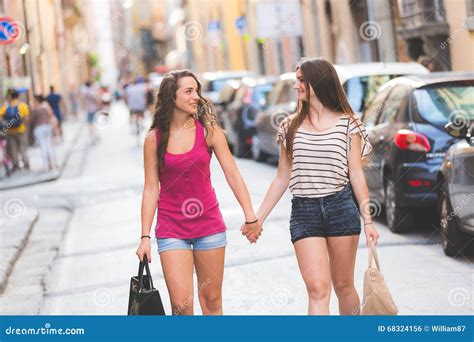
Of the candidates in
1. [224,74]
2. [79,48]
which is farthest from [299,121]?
[79,48]

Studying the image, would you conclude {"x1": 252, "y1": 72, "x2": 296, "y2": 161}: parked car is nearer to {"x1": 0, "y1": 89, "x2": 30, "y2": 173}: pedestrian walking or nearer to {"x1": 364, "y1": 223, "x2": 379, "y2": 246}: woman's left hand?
{"x1": 0, "y1": 89, "x2": 30, "y2": 173}: pedestrian walking

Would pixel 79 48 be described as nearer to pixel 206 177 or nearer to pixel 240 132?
pixel 240 132

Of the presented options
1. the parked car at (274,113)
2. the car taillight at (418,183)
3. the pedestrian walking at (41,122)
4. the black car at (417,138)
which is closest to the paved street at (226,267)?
the black car at (417,138)

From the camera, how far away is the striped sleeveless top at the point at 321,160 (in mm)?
5512

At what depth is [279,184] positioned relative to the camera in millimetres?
5730

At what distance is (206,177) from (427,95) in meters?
5.80

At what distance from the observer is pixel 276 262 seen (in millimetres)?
9977

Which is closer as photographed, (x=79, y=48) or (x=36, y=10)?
(x=36, y=10)

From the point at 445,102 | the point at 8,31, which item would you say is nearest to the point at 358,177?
the point at 445,102

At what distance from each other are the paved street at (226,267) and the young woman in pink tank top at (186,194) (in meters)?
2.16

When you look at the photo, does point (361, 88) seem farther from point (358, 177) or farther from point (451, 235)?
point (358, 177)

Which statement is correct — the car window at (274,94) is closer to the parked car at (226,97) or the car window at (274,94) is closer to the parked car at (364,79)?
the parked car at (364,79)

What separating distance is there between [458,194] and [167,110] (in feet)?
13.9

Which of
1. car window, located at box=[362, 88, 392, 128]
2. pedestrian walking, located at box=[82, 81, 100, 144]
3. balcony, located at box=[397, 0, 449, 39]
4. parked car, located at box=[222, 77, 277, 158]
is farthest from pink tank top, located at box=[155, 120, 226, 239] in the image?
pedestrian walking, located at box=[82, 81, 100, 144]
